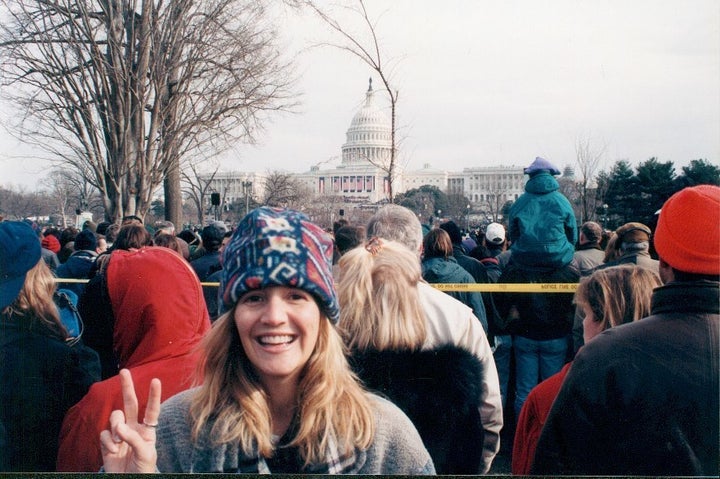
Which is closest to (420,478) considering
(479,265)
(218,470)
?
(218,470)

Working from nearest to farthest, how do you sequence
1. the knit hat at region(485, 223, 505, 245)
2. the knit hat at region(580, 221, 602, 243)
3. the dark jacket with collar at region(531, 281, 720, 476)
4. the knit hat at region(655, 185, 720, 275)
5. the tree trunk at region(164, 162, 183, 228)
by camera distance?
the dark jacket with collar at region(531, 281, 720, 476)
the knit hat at region(655, 185, 720, 275)
the knit hat at region(580, 221, 602, 243)
the knit hat at region(485, 223, 505, 245)
the tree trunk at region(164, 162, 183, 228)

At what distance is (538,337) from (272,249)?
290 centimetres

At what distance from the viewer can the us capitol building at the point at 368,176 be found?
13.8ft

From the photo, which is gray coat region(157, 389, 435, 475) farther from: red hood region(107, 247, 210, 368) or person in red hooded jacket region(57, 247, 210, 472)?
red hood region(107, 247, 210, 368)

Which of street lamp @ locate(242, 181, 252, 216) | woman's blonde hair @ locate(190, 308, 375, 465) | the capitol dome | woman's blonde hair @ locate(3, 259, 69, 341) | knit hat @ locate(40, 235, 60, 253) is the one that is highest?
the capitol dome

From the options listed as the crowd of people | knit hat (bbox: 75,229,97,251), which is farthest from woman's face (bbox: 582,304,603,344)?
knit hat (bbox: 75,229,97,251)

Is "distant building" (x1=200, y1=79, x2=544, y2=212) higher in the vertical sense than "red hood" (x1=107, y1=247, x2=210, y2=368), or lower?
higher

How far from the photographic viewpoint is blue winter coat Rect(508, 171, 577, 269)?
4039 millimetres

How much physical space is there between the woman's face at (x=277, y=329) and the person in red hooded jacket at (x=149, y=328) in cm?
66

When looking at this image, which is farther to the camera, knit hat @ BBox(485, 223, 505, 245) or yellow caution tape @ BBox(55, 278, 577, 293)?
knit hat @ BBox(485, 223, 505, 245)

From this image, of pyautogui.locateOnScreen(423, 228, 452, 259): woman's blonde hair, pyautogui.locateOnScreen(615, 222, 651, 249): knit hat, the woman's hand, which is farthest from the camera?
pyautogui.locateOnScreen(423, 228, 452, 259): woman's blonde hair

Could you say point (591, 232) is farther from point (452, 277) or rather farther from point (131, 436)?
point (131, 436)

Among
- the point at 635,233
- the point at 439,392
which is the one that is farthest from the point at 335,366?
the point at 635,233

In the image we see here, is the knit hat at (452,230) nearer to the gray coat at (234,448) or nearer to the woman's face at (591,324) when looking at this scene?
the woman's face at (591,324)
